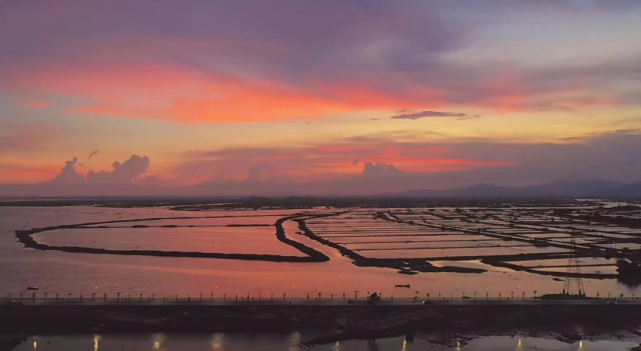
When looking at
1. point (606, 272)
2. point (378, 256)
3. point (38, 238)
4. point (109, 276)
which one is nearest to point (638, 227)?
point (606, 272)

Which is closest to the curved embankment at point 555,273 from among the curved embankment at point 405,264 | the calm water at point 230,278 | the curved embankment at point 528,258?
the curved embankment at point 528,258

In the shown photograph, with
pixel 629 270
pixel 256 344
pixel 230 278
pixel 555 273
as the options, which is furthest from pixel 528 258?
pixel 256 344

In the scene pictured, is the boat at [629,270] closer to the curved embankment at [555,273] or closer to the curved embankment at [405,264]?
the curved embankment at [555,273]

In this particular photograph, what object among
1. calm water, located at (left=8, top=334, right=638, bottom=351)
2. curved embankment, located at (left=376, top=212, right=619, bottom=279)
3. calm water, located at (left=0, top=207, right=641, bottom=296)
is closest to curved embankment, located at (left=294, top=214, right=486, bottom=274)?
calm water, located at (left=0, top=207, right=641, bottom=296)

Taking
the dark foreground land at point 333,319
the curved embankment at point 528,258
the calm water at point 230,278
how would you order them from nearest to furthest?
the dark foreground land at point 333,319 → the calm water at point 230,278 → the curved embankment at point 528,258

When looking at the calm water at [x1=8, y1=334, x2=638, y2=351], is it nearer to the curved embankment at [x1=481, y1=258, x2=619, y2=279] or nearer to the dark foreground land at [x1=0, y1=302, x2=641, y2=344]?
the dark foreground land at [x1=0, y1=302, x2=641, y2=344]

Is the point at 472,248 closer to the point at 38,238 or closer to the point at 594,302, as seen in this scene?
the point at 594,302

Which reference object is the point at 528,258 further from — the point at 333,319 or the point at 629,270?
the point at 333,319
